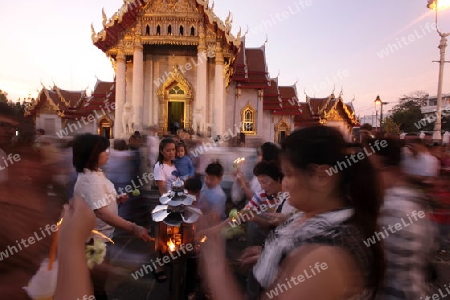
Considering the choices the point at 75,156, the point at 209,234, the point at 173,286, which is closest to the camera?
the point at 209,234

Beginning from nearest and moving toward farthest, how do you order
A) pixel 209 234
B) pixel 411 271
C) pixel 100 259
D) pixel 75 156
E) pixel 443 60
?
pixel 209 234 < pixel 411 271 < pixel 100 259 < pixel 75 156 < pixel 443 60

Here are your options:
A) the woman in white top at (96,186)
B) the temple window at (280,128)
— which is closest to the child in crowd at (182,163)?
the woman in white top at (96,186)

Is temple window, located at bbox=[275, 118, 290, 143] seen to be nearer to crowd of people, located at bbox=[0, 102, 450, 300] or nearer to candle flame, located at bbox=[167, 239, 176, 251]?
candle flame, located at bbox=[167, 239, 176, 251]

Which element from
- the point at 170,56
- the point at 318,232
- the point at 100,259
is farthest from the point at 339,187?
the point at 170,56

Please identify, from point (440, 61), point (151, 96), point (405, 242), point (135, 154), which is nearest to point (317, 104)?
point (440, 61)

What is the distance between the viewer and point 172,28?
561 inches

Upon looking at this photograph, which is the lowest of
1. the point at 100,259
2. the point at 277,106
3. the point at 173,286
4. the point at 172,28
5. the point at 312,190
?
the point at 173,286

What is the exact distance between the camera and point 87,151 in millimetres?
2631

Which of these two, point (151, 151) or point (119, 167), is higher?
point (151, 151)

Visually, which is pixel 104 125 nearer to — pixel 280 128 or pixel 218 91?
pixel 218 91

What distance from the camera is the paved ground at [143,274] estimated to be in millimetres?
2980

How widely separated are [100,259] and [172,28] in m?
13.7

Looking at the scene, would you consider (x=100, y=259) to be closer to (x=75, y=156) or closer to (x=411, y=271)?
(x=75, y=156)

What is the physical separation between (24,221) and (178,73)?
48.4 feet
